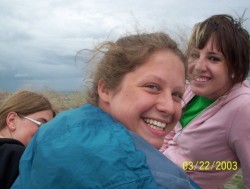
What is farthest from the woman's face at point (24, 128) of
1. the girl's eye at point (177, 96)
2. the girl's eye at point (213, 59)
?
the girl's eye at point (177, 96)

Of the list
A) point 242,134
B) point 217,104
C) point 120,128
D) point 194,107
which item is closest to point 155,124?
point 120,128

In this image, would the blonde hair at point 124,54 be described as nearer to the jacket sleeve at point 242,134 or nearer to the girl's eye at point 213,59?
the jacket sleeve at point 242,134

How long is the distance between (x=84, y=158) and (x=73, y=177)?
0.31 ft

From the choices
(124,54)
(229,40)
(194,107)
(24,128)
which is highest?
(124,54)

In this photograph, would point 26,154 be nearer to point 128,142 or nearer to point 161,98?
point 128,142

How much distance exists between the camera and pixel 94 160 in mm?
1426

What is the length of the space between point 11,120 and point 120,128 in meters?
2.63

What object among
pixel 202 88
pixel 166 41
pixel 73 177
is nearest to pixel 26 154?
pixel 73 177

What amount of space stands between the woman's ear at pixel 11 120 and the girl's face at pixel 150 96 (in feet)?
6.90

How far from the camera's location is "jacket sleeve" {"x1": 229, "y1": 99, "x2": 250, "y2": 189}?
9.73 feet

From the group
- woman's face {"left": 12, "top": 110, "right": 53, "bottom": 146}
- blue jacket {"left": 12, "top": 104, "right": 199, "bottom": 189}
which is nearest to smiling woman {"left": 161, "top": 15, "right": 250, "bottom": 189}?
blue jacket {"left": 12, "top": 104, "right": 199, "bottom": 189}

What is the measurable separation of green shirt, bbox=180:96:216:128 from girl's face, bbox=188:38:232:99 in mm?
128

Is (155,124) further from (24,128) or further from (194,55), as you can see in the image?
(24,128)

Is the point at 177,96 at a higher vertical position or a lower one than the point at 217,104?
higher
